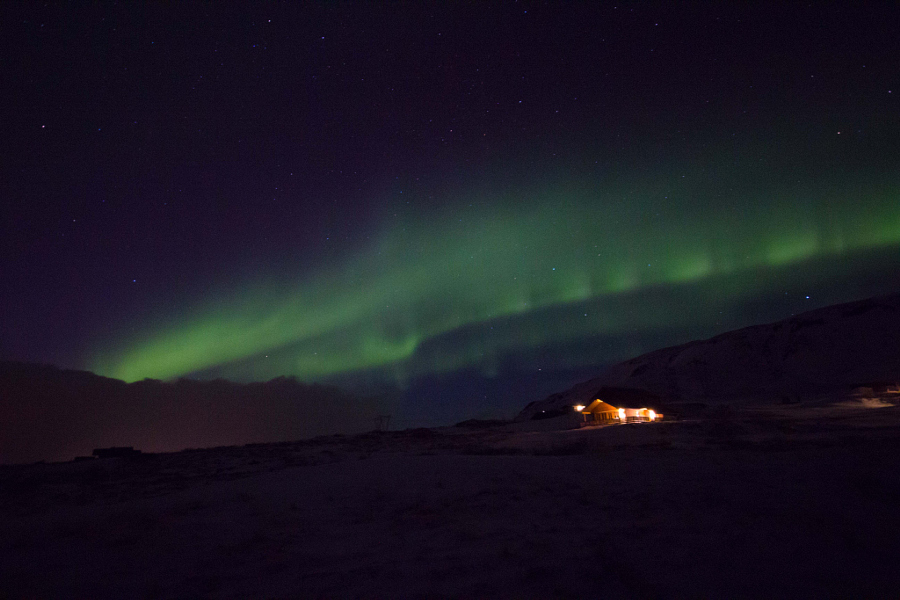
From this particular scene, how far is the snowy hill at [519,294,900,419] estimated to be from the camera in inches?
3342

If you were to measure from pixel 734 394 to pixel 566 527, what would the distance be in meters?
96.7

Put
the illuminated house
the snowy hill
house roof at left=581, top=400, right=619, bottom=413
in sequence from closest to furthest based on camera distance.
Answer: the illuminated house
house roof at left=581, top=400, right=619, bottom=413
the snowy hill

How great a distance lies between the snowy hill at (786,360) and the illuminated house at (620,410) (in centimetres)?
4097

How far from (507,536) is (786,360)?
121806 mm

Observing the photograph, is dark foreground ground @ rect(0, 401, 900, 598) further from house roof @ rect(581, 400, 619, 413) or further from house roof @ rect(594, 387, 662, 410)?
house roof @ rect(581, 400, 619, 413)

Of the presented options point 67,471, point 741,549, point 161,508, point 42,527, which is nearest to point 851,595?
point 741,549

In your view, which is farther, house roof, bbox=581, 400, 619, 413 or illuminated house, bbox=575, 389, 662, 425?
house roof, bbox=581, 400, 619, 413

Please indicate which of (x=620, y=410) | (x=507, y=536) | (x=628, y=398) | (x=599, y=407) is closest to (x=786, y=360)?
(x=628, y=398)

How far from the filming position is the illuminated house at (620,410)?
44.9 metres

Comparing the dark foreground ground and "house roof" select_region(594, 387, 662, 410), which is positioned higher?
the dark foreground ground

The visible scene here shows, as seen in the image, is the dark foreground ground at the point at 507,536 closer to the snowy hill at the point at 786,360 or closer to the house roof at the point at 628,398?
the house roof at the point at 628,398

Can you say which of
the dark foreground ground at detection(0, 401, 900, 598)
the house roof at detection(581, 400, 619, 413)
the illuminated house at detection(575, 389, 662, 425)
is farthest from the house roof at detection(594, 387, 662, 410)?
the dark foreground ground at detection(0, 401, 900, 598)

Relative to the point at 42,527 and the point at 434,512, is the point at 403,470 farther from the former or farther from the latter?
the point at 42,527

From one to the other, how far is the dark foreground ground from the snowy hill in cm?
8292
